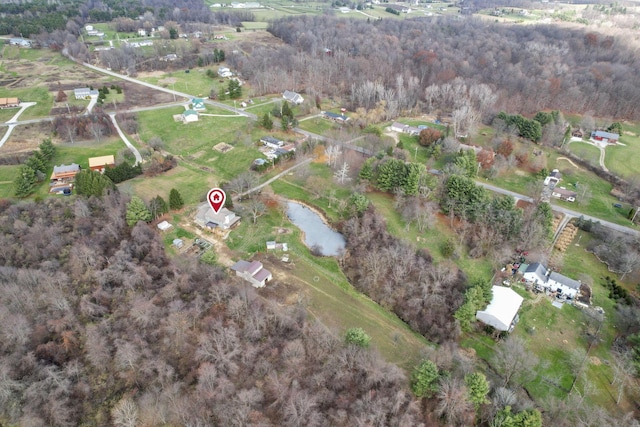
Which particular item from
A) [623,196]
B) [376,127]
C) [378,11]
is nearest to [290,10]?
[378,11]

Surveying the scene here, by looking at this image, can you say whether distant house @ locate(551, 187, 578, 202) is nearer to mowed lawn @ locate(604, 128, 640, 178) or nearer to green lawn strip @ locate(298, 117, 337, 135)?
mowed lawn @ locate(604, 128, 640, 178)

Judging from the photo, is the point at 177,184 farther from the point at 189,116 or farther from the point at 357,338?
the point at 357,338

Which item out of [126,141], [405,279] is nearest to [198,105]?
[126,141]

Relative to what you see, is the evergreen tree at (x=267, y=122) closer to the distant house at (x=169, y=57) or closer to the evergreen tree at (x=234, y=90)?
the evergreen tree at (x=234, y=90)

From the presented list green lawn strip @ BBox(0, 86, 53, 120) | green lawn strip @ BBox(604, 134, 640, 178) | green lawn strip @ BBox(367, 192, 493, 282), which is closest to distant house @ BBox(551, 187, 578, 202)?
green lawn strip @ BBox(604, 134, 640, 178)

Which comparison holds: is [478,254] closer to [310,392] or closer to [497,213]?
[497,213]

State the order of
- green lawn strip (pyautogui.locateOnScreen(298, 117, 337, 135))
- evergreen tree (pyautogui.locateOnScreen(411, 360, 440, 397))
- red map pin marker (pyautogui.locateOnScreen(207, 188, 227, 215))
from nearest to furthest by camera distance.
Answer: evergreen tree (pyautogui.locateOnScreen(411, 360, 440, 397)) → red map pin marker (pyautogui.locateOnScreen(207, 188, 227, 215)) → green lawn strip (pyautogui.locateOnScreen(298, 117, 337, 135))

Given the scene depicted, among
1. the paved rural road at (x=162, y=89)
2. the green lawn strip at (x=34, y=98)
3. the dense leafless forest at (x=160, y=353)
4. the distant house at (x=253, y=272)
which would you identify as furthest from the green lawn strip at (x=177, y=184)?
the green lawn strip at (x=34, y=98)
